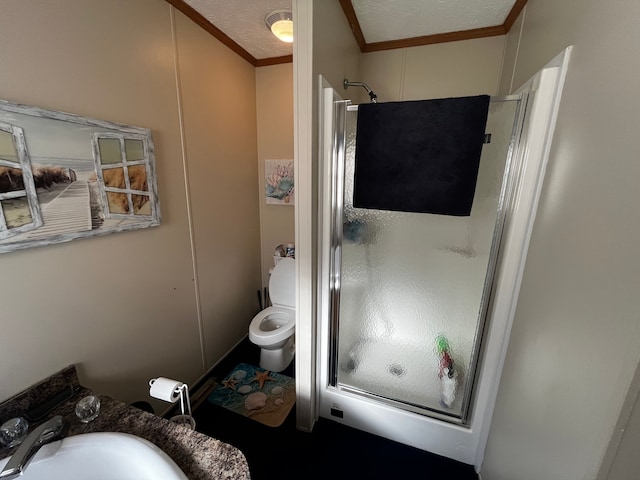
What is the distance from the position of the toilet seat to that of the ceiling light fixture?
2.09 m

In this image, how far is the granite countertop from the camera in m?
0.83

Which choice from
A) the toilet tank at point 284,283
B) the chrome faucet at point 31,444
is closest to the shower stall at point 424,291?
the toilet tank at point 284,283

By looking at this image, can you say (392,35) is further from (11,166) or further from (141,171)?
(11,166)

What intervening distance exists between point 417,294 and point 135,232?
1651 mm

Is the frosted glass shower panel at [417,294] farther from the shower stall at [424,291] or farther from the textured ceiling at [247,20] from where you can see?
the textured ceiling at [247,20]

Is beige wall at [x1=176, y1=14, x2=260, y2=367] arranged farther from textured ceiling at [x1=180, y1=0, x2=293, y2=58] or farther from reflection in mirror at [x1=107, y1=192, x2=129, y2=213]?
reflection in mirror at [x1=107, y1=192, x2=129, y2=213]

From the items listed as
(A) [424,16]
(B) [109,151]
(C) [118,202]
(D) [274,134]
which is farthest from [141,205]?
(A) [424,16]

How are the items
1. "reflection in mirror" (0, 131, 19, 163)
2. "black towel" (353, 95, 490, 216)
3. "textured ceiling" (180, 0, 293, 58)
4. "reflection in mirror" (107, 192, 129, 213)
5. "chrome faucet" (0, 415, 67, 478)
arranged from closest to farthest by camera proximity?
"chrome faucet" (0, 415, 67, 478)
"reflection in mirror" (0, 131, 19, 163)
"black towel" (353, 95, 490, 216)
"reflection in mirror" (107, 192, 129, 213)
"textured ceiling" (180, 0, 293, 58)

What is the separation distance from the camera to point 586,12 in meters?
0.76

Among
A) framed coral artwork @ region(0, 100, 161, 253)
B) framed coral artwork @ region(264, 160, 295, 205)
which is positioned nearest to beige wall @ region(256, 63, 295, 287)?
framed coral artwork @ region(264, 160, 295, 205)

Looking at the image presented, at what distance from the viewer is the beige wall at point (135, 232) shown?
38.1 inches

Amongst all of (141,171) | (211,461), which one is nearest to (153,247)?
(141,171)

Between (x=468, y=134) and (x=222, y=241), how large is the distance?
1817 mm

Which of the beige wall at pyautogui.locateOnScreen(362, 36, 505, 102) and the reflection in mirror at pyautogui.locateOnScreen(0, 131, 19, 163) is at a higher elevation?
the beige wall at pyautogui.locateOnScreen(362, 36, 505, 102)
